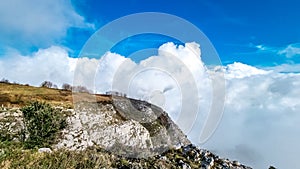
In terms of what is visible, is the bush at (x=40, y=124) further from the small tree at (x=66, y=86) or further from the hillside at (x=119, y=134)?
the small tree at (x=66, y=86)

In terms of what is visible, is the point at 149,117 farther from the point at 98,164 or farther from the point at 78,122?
the point at 98,164

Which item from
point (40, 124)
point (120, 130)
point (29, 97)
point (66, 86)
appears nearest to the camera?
point (40, 124)

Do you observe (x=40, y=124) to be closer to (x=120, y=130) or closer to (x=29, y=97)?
(x=120, y=130)

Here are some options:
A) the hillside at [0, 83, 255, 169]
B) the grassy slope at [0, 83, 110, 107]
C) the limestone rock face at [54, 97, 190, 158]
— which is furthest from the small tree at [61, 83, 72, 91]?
the limestone rock face at [54, 97, 190, 158]

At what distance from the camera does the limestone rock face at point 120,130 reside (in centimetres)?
6456

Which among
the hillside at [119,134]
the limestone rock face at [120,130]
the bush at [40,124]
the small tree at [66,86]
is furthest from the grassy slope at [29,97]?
the small tree at [66,86]

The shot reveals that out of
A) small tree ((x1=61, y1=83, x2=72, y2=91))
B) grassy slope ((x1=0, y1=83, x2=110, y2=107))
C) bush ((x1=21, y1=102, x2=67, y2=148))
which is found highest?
small tree ((x1=61, y1=83, x2=72, y2=91))

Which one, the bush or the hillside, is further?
the hillside

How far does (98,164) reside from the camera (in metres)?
15.1

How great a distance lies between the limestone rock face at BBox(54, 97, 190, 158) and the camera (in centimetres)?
6456

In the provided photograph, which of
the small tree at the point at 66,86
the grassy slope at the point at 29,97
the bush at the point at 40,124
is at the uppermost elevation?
the small tree at the point at 66,86

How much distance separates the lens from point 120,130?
73.1m

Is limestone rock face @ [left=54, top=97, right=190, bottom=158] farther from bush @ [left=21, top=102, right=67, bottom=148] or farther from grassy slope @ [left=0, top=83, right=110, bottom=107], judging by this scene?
grassy slope @ [left=0, top=83, right=110, bottom=107]

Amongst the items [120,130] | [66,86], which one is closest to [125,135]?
[120,130]
